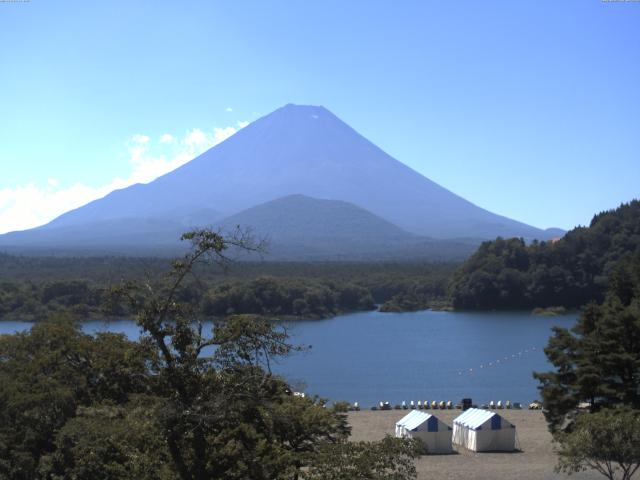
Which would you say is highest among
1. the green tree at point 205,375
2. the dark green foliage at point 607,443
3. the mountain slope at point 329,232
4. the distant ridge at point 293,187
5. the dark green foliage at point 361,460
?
the distant ridge at point 293,187

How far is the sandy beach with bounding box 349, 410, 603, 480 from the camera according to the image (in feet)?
41.5

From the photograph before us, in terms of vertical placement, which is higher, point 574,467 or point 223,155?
point 223,155

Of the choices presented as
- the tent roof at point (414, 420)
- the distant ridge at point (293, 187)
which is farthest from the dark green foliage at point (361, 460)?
the distant ridge at point (293, 187)

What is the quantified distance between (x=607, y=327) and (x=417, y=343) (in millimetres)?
20354

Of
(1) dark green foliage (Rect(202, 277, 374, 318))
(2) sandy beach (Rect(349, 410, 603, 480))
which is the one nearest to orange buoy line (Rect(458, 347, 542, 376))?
(2) sandy beach (Rect(349, 410, 603, 480))

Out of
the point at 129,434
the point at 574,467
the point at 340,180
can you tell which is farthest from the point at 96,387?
the point at 340,180

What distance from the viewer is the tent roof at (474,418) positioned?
1463cm

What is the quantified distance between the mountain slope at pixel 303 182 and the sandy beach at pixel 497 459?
4876 inches

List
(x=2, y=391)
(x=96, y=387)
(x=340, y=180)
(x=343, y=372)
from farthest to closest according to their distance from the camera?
1. (x=340, y=180)
2. (x=343, y=372)
3. (x=96, y=387)
4. (x=2, y=391)

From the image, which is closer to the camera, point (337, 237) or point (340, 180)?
point (337, 237)

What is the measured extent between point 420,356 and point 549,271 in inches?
740

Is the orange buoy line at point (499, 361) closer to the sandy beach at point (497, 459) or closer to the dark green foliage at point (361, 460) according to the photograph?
the sandy beach at point (497, 459)

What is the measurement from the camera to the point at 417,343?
34031mm

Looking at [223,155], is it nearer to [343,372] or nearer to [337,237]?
[337,237]
